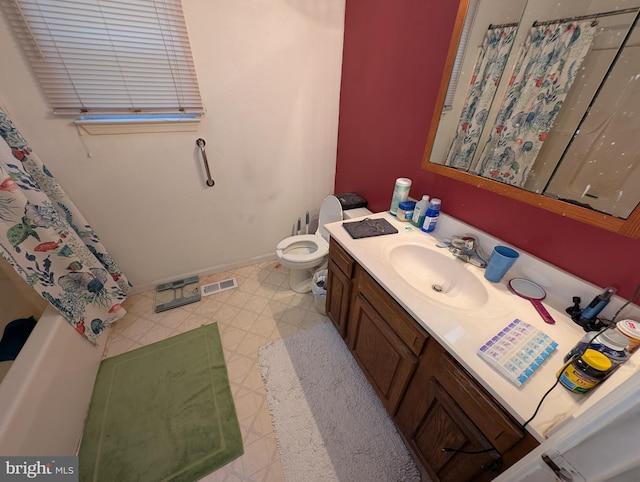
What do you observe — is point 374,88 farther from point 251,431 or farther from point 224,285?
point 251,431

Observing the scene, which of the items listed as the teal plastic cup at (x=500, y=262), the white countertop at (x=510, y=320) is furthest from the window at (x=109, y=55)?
the teal plastic cup at (x=500, y=262)

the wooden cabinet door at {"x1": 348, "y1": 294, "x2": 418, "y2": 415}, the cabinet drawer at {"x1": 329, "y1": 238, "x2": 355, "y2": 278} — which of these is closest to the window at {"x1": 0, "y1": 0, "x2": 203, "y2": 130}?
the cabinet drawer at {"x1": 329, "y1": 238, "x2": 355, "y2": 278}

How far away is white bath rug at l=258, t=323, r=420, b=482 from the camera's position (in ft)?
3.60

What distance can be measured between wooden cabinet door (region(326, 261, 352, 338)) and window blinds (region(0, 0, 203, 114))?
1.43 meters

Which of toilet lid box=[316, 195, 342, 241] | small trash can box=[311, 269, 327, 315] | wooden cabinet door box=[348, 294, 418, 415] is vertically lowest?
small trash can box=[311, 269, 327, 315]

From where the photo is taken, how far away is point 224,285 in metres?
2.07

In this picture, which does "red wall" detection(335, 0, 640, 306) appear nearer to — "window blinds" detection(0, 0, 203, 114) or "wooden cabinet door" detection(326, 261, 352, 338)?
"wooden cabinet door" detection(326, 261, 352, 338)

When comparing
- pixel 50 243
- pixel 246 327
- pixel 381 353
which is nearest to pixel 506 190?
pixel 381 353

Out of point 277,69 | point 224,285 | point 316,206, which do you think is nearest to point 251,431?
point 224,285

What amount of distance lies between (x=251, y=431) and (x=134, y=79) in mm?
1994

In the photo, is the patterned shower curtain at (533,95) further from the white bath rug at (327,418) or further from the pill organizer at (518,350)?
the white bath rug at (327,418)

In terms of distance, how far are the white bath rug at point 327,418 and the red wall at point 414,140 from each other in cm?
108

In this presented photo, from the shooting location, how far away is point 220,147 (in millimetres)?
1726

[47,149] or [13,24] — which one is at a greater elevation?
[13,24]
